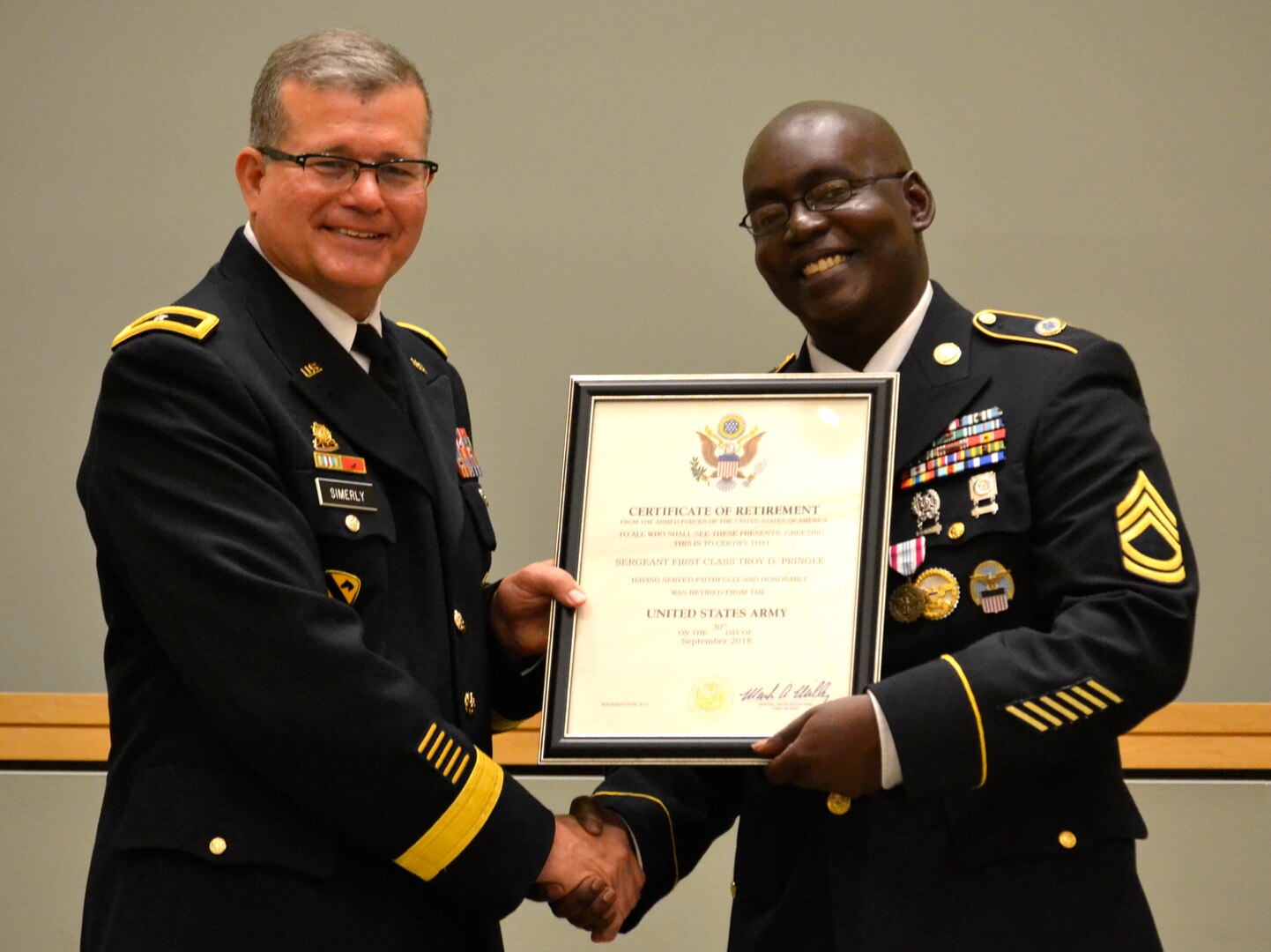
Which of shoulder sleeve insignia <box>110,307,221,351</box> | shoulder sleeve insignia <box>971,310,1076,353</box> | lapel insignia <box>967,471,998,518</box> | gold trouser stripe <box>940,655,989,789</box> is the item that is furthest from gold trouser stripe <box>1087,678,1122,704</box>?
shoulder sleeve insignia <box>110,307,221,351</box>

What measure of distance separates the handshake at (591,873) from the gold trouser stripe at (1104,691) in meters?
0.68

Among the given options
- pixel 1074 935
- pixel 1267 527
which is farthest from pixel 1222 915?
pixel 1074 935

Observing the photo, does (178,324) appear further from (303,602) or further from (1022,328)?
(1022,328)

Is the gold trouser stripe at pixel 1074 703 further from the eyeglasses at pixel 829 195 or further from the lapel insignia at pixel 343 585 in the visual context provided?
the lapel insignia at pixel 343 585

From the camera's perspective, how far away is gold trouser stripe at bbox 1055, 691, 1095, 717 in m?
1.71

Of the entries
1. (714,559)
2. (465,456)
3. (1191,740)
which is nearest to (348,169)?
(465,456)

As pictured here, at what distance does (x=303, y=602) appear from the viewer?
5.67 feet

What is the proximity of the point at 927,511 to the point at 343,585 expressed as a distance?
0.74m

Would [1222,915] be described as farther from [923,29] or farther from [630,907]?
[923,29]

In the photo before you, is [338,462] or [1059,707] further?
[338,462]

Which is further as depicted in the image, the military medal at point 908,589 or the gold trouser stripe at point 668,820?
the gold trouser stripe at point 668,820

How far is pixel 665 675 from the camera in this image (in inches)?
73.3

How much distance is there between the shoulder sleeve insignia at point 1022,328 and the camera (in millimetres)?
1951

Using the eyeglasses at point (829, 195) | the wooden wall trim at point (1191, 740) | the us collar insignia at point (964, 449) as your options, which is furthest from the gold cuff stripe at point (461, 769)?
the wooden wall trim at point (1191, 740)
